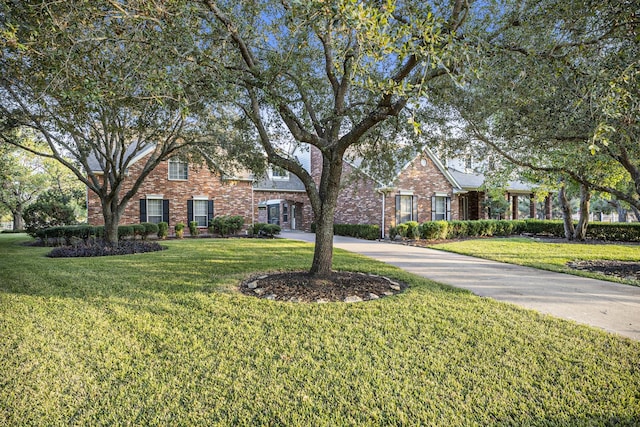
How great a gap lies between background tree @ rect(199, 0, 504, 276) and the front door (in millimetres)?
21854

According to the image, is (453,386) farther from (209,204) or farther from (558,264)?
(209,204)

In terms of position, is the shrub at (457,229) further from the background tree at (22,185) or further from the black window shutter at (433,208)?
the background tree at (22,185)

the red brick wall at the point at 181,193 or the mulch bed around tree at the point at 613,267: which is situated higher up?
the red brick wall at the point at 181,193

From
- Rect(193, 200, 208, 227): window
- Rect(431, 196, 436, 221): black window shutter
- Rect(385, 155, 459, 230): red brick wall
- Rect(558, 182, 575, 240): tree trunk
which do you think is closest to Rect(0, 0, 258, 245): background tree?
Rect(193, 200, 208, 227): window

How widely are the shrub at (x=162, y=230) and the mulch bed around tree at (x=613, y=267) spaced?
56.5 feet

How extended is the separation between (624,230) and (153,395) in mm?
22770

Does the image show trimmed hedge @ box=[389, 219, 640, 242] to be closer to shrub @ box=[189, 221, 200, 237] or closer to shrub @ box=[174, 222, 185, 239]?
shrub @ box=[189, 221, 200, 237]

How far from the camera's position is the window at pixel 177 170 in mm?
19609

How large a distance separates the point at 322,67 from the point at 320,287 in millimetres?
5115

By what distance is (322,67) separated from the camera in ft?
26.9

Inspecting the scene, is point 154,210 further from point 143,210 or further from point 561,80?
point 561,80

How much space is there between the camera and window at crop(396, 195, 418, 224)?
19.1 metres

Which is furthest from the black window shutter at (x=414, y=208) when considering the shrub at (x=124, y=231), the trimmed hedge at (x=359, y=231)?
the shrub at (x=124, y=231)

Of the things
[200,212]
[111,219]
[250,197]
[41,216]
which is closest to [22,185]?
[41,216]
